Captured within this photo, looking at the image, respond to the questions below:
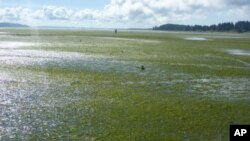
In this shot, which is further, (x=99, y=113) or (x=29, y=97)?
(x=29, y=97)

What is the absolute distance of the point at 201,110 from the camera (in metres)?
21.1

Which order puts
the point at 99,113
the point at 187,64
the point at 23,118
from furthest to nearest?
Answer: the point at 187,64, the point at 99,113, the point at 23,118

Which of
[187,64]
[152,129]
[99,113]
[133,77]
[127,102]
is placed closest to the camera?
[152,129]

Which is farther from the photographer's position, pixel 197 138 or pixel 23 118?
pixel 23 118

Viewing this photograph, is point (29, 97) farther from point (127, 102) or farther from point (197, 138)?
point (197, 138)

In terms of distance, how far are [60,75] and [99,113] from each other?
1338cm

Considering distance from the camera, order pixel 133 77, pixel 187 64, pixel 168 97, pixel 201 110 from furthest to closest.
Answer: pixel 187 64 < pixel 133 77 < pixel 168 97 < pixel 201 110

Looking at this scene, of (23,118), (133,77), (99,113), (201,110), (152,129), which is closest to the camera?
(152,129)

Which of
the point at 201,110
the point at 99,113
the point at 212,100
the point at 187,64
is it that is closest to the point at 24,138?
the point at 99,113

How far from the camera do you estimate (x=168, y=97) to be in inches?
954

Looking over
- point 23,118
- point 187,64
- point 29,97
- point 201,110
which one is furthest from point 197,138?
point 187,64

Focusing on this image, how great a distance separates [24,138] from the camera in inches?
601

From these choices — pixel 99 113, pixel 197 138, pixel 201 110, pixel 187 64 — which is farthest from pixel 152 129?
pixel 187 64

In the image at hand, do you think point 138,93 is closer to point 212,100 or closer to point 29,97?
point 212,100
